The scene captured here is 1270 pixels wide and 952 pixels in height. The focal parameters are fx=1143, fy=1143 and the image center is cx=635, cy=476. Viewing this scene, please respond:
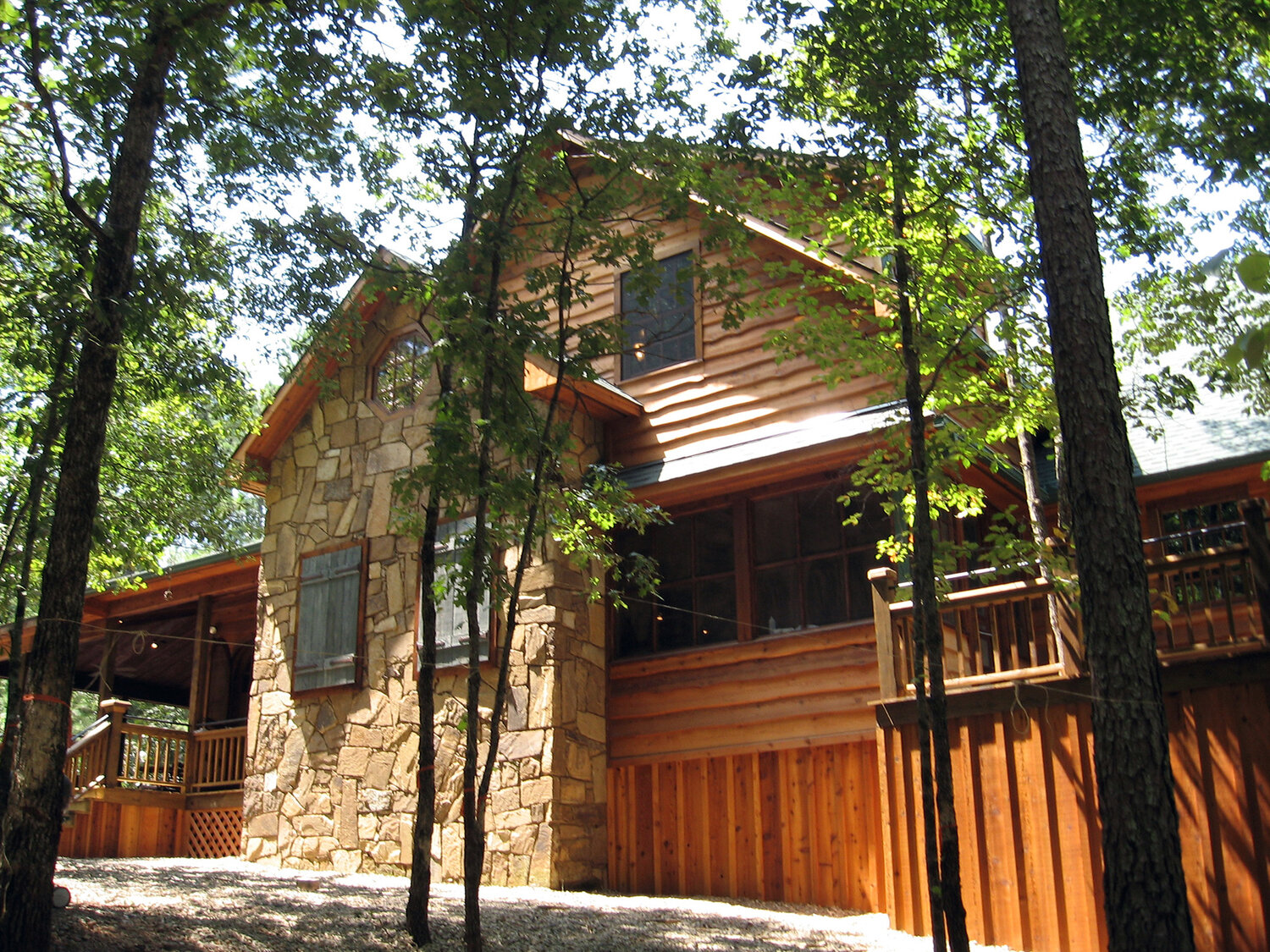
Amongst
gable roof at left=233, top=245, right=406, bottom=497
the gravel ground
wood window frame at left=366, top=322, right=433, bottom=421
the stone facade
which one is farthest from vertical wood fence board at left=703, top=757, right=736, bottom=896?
gable roof at left=233, top=245, right=406, bottom=497

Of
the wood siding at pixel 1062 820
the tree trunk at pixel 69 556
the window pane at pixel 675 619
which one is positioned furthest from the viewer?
the window pane at pixel 675 619

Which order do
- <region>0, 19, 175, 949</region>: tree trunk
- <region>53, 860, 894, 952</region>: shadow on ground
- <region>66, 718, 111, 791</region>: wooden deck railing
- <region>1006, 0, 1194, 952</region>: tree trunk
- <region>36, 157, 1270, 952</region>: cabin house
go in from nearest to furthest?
<region>1006, 0, 1194, 952</region>: tree trunk
<region>0, 19, 175, 949</region>: tree trunk
<region>53, 860, 894, 952</region>: shadow on ground
<region>36, 157, 1270, 952</region>: cabin house
<region>66, 718, 111, 791</region>: wooden deck railing

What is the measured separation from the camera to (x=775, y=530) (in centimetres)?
1091

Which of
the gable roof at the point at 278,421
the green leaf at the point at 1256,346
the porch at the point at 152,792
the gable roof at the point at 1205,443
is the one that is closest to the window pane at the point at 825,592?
the gable roof at the point at 1205,443

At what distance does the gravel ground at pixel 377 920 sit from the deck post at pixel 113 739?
310 cm

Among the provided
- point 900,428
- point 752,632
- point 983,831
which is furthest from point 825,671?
point 900,428

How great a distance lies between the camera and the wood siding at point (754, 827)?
378 inches

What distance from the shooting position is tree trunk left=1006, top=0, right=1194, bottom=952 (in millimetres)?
4578

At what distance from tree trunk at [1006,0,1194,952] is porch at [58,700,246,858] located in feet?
35.3

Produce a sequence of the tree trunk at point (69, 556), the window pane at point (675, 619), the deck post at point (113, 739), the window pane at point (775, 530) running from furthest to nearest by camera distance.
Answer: the deck post at point (113, 739), the window pane at point (675, 619), the window pane at point (775, 530), the tree trunk at point (69, 556)

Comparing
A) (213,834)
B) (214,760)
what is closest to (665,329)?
(214,760)

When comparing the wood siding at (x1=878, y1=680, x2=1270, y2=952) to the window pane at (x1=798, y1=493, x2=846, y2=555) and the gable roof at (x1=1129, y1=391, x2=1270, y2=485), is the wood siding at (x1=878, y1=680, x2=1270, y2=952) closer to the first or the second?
the window pane at (x1=798, y1=493, x2=846, y2=555)

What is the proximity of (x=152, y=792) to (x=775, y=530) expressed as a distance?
8066 mm

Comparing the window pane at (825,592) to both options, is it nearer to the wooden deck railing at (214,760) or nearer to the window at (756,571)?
the window at (756,571)
